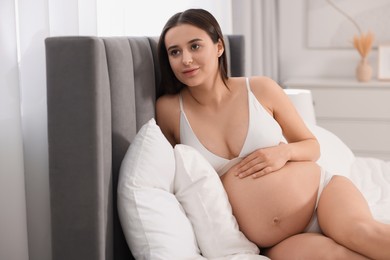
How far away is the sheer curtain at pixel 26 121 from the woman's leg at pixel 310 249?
68 cm

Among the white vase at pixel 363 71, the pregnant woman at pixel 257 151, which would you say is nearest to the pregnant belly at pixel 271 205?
the pregnant woman at pixel 257 151

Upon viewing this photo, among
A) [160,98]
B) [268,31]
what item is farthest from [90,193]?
[268,31]

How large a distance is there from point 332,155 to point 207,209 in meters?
1.03

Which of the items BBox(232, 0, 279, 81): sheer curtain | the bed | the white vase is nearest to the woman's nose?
the bed

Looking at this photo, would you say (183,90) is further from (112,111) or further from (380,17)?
(380,17)

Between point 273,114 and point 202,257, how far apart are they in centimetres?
64

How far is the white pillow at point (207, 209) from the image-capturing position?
5.55ft

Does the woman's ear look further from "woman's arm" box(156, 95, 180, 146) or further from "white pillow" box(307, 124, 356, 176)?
"white pillow" box(307, 124, 356, 176)

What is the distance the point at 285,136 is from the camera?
6.93 feet

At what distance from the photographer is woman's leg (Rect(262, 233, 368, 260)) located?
5.23 ft

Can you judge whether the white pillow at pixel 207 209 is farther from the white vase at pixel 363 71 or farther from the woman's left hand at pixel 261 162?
the white vase at pixel 363 71

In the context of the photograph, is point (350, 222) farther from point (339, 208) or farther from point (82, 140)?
point (82, 140)

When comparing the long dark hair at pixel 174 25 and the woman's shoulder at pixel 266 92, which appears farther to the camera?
the woman's shoulder at pixel 266 92

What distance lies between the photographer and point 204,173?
69.3 inches
